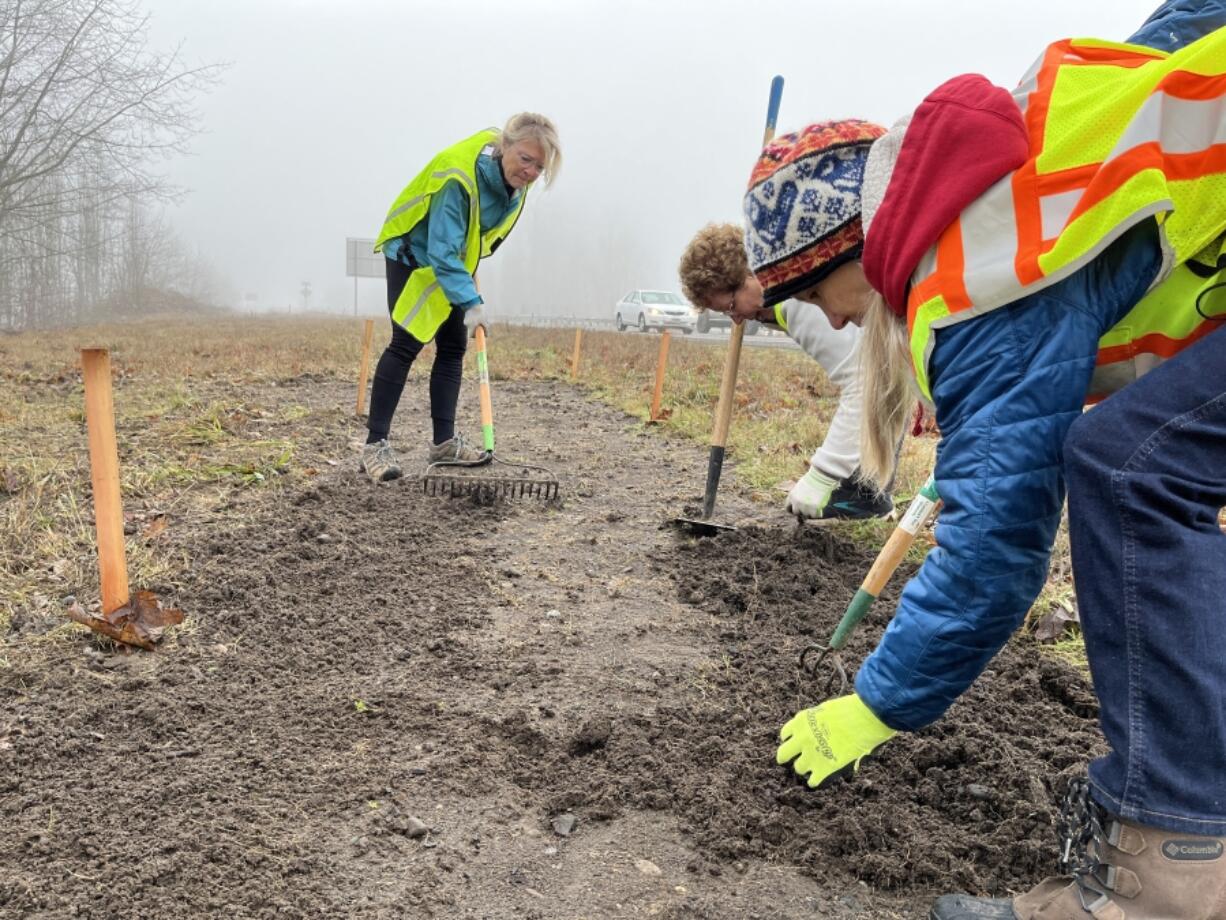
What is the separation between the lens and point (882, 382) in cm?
167

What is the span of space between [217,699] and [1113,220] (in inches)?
82.2

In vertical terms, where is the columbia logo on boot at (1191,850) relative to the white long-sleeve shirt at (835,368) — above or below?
below

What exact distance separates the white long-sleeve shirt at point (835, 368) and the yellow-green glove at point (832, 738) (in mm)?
2001

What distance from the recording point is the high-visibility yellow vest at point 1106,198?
1.11 metres

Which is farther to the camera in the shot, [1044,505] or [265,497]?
[265,497]

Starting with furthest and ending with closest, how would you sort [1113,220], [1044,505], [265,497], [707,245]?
[265,497], [707,245], [1044,505], [1113,220]

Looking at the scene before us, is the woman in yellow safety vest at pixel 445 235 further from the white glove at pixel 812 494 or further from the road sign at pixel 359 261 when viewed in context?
the road sign at pixel 359 261

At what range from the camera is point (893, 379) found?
65.0 inches

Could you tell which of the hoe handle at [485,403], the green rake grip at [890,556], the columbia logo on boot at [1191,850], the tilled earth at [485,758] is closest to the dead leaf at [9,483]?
the tilled earth at [485,758]

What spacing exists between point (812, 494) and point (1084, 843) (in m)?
2.42

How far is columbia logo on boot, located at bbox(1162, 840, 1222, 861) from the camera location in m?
1.12

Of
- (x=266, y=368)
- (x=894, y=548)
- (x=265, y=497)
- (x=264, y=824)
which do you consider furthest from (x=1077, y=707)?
(x=266, y=368)

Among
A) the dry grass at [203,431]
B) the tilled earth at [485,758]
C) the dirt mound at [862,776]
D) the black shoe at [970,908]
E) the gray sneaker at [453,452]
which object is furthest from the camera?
the gray sneaker at [453,452]

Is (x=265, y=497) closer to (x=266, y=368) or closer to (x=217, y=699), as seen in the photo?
(x=217, y=699)
